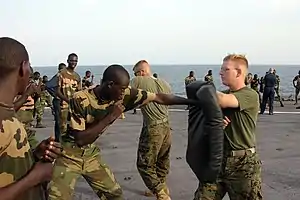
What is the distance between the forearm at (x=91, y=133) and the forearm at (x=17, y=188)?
210 cm

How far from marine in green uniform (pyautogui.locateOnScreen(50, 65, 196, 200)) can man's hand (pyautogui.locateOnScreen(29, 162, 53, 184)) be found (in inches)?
77.9

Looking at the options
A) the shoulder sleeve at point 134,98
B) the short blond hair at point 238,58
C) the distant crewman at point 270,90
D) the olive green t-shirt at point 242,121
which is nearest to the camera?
the olive green t-shirt at point 242,121

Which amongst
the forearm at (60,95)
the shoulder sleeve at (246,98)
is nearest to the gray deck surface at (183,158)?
the forearm at (60,95)

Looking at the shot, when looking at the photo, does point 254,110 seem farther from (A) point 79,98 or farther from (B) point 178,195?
(B) point 178,195

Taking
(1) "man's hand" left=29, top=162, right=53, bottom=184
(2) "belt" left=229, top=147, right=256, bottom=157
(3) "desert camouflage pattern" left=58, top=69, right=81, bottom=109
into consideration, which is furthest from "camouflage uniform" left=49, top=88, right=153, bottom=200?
(3) "desert camouflage pattern" left=58, top=69, right=81, bottom=109

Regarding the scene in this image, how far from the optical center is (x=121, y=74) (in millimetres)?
5129

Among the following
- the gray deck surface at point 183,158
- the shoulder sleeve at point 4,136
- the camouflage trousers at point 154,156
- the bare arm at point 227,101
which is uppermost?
the shoulder sleeve at point 4,136

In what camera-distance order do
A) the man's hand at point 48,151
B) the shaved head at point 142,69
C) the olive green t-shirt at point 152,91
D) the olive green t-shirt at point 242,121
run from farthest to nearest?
the shaved head at point 142,69 → the olive green t-shirt at point 152,91 → the olive green t-shirt at point 242,121 → the man's hand at point 48,151

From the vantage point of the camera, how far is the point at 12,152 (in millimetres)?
2857

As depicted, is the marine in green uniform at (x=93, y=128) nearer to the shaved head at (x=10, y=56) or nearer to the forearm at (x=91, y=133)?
the forearm at (x=91, y=133)

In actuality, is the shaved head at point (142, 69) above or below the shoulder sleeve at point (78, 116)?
above

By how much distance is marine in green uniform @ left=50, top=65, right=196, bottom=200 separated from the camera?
517cm

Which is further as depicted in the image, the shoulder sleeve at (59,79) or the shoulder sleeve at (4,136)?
the shoulder sleeve at (59,79)

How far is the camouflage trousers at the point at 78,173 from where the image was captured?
5.37 meters
